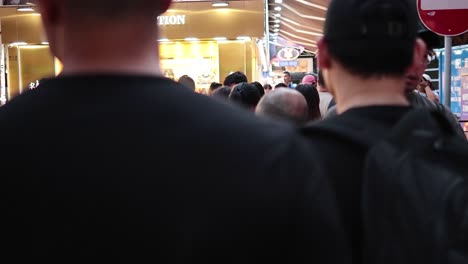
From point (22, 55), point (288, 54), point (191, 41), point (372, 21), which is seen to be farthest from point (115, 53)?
point (288, 54)

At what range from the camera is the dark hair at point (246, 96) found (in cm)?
518

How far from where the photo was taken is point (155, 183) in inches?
40.7

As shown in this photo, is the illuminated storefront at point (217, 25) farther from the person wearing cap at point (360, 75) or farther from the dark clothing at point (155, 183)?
the dark clothing at point (155, 183)

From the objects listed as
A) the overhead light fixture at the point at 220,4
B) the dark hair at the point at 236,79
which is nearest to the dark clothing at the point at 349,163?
the dark hair at the point at 236,79

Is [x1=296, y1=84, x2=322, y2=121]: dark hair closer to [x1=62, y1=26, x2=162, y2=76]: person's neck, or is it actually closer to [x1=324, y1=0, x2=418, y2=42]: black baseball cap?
[x1=324, y1=0, x2=418, y2=42]: black baseball cap

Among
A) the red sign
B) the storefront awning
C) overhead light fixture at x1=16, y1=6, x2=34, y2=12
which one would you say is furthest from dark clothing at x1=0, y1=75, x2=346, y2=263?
the storefront awning

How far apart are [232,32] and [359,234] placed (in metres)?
8.06

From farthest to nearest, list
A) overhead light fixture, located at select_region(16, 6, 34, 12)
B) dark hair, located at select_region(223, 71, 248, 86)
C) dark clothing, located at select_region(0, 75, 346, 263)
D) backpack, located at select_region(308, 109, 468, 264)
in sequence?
1. overhead light fixture, located at select_region(16, 6, 34, 12)
2. dark hair, located at select_region(223, 71, 248, 86)
3. backpack, located at select_region(308, 109, 468, 264)
4. dark clothing, located at select_region(0, 75, 346, 263)

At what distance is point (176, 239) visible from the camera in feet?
3.37

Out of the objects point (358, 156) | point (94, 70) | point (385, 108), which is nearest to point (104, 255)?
point (94, 70)

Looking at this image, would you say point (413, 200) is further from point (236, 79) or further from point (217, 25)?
point (217, 25)

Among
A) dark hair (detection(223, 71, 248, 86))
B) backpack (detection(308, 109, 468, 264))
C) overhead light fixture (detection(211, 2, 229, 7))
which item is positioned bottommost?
backpack (detection(308, 109, 468, 264))

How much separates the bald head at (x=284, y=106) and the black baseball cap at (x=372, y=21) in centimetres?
174

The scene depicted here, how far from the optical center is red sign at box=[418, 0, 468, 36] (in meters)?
5.33
